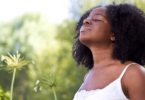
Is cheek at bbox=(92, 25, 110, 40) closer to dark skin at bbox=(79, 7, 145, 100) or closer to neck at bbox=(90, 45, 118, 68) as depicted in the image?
dark skin at bbox=(79, 7, 145, 100)

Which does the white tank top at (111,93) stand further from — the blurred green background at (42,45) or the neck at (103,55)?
the blurred green background at (42,45)

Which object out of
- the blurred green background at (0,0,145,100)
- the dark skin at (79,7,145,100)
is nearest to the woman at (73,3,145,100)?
the dark skin at (79,7,145,100)

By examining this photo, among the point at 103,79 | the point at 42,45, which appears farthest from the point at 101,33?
the point at 42,45

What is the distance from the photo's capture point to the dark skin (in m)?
1.46

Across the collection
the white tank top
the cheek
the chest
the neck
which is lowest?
the white tank top

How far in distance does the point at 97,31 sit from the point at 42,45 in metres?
11.5

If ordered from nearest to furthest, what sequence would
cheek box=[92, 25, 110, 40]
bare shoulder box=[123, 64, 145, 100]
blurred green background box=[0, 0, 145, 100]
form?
1. bare shoulder box=[123, 64, 145, 100]
2. cheek box=[92, 25, 110, 40]
3. blurred green background box=[0, 0, 145, 100]

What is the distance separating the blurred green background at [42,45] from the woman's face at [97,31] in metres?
8.17

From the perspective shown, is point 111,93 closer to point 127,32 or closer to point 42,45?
point 127,32

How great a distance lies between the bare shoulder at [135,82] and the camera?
53.7 inches

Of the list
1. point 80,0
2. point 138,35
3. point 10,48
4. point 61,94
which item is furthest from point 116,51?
point 10,48

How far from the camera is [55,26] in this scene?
521 inches

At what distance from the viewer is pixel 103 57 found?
1.76m

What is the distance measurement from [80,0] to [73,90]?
5430 millimetres
